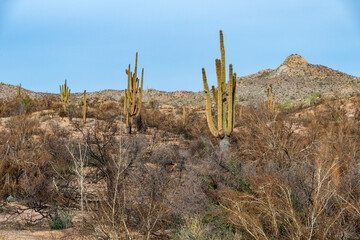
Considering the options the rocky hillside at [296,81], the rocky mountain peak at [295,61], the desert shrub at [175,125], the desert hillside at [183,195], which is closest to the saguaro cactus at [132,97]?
the desert shrub at [175,125]

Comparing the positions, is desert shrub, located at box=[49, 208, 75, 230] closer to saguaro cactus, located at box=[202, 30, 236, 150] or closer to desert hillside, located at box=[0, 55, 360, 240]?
desert hillside, located at box=[0, 55, 360, 240]

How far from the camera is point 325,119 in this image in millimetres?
17781

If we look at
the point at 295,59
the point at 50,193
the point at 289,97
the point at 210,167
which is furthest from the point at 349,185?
the point at 295,59

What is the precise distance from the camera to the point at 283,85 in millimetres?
59281

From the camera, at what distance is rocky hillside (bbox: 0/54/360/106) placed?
53.5 metres

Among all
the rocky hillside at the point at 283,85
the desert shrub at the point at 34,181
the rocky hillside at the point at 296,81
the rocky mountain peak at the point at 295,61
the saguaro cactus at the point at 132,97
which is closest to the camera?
the desert shrub at the point at 34,181

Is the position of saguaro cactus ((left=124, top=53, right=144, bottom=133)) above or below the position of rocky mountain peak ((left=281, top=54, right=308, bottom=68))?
below

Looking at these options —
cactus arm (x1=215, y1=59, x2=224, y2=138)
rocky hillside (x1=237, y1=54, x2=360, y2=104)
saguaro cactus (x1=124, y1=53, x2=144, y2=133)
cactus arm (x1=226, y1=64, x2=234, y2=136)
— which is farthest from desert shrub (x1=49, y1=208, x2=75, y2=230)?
rocky hillside (x1=237, y1=54, x2=360, y2=104)

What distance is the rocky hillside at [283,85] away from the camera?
53500mm

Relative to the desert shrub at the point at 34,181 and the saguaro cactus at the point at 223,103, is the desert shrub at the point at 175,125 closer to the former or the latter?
the saguaro cactus at the point at 223,103

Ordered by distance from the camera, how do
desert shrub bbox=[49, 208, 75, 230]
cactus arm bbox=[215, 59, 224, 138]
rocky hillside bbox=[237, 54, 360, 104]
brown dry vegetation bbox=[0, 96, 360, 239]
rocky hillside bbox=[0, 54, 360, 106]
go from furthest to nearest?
rocky hillside bbox=[0, 54, 360, 106]
rocky hillside bbox=[237, 54, 360, 104]
cactus arm bbox=[215, 59, 224, 138]
desert shrub bbox=[49, 208, 75, 230]
brown dry vegetation bbox=[0, 96, 360, 239]

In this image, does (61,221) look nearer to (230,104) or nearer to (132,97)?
(230,104)

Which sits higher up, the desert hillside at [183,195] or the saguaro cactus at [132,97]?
the saguaro cactus at [132,97]

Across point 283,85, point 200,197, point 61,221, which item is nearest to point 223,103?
point 200,197
